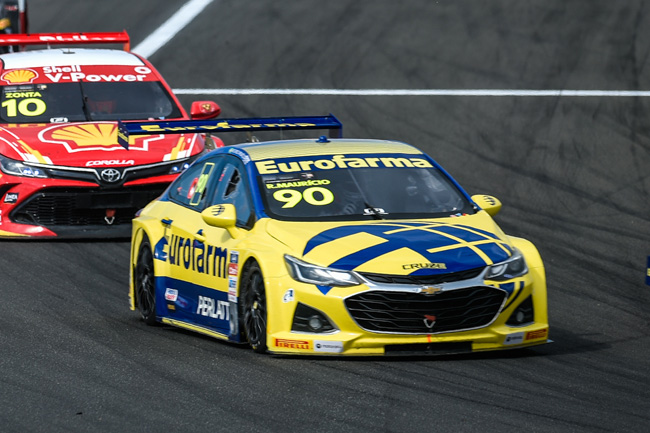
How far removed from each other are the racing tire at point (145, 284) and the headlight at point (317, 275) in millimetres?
2204

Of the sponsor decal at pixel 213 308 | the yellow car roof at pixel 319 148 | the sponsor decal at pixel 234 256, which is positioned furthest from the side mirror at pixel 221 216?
the yellow car roof at pixel 319 148

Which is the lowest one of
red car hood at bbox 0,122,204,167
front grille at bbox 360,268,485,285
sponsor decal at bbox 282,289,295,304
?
red car hood at bbox 0,122,204,167

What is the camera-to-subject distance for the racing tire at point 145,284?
10.2 metres

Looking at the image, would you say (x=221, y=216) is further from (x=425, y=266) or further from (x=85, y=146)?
(x=85, y=146)

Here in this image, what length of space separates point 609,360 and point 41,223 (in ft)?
22.9

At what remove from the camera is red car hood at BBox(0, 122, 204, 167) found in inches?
545

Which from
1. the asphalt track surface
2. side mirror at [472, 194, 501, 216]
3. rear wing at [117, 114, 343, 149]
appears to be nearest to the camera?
the asphalt track surface

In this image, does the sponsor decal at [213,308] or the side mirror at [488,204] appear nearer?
the sponsor decal at [213,308]

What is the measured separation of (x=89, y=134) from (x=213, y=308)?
548 cm

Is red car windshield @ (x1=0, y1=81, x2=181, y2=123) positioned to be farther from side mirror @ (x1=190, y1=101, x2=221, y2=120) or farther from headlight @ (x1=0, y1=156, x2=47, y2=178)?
headlight @ (x1=0, y1=156, x2=47, y2=178)

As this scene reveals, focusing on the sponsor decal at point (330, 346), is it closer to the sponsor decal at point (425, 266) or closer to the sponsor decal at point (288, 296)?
the sponsor decal at point (288, 296)

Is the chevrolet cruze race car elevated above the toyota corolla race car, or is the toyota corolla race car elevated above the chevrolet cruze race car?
the chevrolet cruze race car

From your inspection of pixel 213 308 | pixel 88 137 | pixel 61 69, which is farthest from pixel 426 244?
pixel 61 69

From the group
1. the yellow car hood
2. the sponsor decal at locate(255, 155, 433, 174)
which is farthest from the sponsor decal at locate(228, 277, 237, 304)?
the sponsor decal at locate(255, 155, 433, 174)
